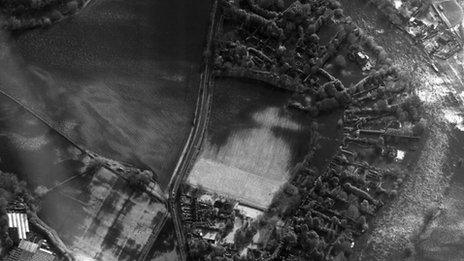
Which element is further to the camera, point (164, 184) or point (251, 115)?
point (251, 115)

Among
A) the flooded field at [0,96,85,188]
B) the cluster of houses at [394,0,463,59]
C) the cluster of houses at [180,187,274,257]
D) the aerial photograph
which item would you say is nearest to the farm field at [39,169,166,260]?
the aerial photograph

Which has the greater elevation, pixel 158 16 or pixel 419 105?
pixel 419 105

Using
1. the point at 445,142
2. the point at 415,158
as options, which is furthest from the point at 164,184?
the point at 445,142

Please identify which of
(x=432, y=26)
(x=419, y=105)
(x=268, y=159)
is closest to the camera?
(x=268, y=159)

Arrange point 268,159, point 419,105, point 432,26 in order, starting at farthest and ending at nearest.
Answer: point 432,26
point 419,105
point 268,159

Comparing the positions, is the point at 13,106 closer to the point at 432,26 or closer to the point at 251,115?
the point at 251,115

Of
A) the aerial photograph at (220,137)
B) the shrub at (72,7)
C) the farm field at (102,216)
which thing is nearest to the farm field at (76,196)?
the farm field at (102,216)

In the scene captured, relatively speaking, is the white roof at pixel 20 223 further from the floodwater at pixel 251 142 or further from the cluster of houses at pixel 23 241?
the floodwater at pixel 251 142
